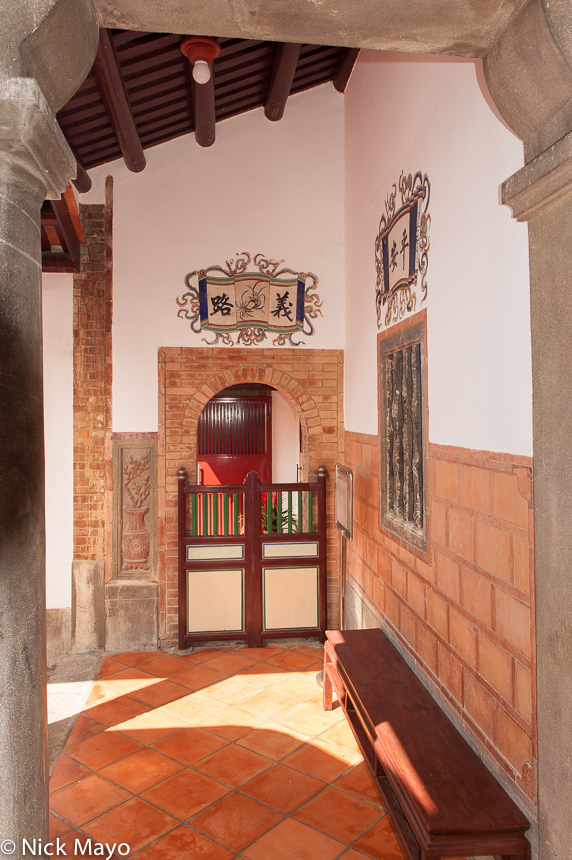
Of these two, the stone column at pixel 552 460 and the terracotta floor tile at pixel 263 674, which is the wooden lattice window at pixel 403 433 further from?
the terracotta floor tile at pixel 263 674

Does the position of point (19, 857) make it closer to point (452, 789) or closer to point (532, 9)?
point (452, 789)

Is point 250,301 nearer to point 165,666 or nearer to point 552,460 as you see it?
point 165,666

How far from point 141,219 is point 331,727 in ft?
14.0

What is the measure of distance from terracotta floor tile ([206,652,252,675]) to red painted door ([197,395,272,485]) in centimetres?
556

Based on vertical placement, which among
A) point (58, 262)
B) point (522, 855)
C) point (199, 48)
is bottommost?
point (522, 855)

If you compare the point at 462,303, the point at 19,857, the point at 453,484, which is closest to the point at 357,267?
the point at 462,303

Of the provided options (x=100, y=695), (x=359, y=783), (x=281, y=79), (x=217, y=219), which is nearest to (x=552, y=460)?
(x=359, y=783)

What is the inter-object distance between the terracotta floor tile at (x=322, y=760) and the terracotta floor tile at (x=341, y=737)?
50mm

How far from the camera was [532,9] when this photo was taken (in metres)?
1.38

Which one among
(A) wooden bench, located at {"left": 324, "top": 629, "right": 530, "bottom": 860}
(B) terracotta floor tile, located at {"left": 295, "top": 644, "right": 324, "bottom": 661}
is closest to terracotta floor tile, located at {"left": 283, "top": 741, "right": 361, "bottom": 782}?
(A) wooden bench, located at {"left": 324, "top": 629, "right": 530, "bottom": 860}

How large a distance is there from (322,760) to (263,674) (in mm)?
1207

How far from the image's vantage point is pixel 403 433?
11.3 feet

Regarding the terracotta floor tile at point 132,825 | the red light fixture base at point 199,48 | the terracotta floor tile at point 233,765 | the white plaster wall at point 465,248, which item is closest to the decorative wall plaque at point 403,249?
the white plaster wall at point 465,248

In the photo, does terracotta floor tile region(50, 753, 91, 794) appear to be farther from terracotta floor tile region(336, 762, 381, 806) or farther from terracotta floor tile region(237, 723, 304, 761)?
terracotta floor tile region(336, 762, 381, 806)
